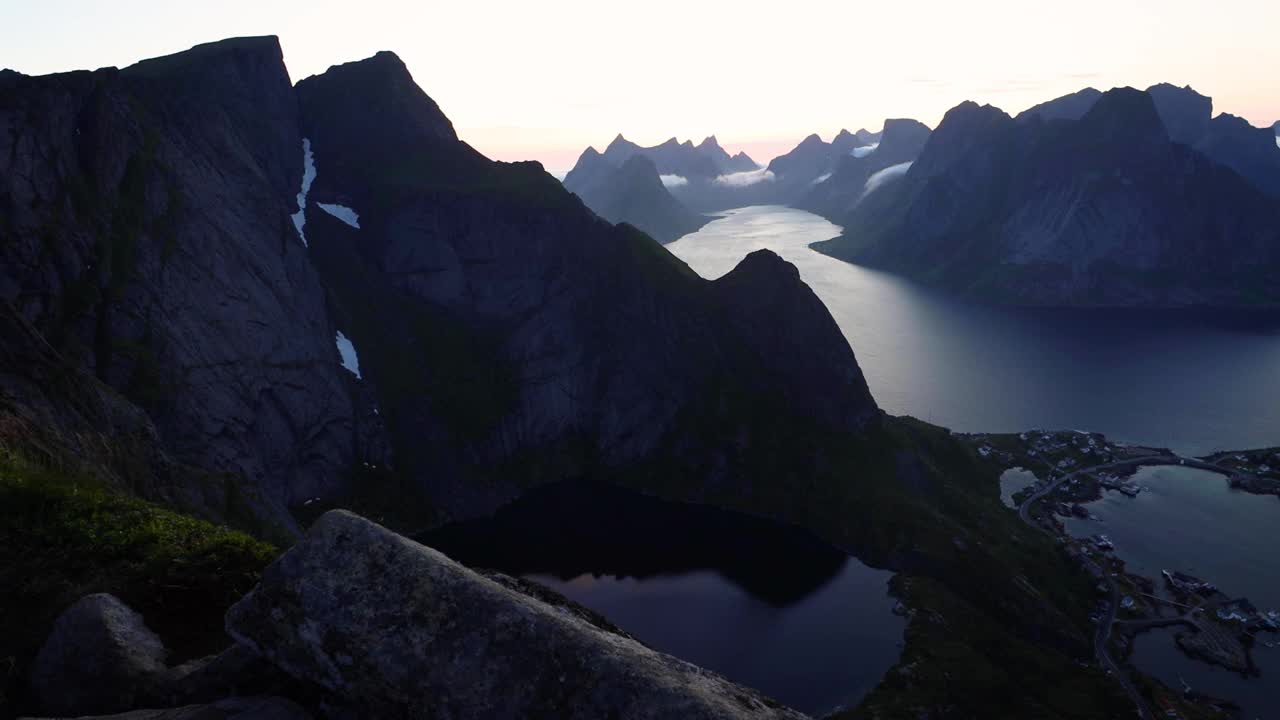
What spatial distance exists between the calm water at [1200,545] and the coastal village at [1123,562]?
1.68 meters

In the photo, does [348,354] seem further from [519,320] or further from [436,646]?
[436,646]

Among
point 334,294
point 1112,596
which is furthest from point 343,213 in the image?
point 1112,596

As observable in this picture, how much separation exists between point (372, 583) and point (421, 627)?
1114 millimetres

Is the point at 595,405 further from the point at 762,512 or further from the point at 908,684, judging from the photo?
the point at 908,684

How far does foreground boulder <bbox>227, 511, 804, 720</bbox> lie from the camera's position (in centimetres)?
967

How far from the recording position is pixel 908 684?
77.5 m

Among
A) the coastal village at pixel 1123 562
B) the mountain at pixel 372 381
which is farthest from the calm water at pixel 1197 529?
the mountain at pixel 372 381

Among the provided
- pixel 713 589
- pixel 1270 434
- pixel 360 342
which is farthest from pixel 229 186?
pixel 1270 434

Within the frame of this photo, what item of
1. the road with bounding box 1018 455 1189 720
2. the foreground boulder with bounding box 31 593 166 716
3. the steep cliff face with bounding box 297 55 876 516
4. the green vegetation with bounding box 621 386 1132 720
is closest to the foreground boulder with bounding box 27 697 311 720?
the foreground boulder with bounding box 31 593 166 716

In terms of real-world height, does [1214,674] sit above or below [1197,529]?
below

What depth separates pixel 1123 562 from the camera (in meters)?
109

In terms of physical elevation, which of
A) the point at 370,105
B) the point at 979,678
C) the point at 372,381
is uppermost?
the point at 370,105

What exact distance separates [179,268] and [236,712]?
98.7 meters

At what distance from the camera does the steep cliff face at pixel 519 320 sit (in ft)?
431
